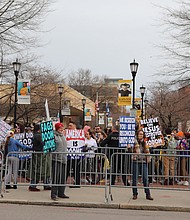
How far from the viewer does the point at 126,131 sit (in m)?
12.0

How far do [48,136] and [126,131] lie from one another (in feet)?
9.11

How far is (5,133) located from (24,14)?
307 inches

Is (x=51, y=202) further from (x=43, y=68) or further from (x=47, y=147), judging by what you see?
(x=43, y=68)

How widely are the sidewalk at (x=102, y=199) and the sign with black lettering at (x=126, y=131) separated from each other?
1.45 metres

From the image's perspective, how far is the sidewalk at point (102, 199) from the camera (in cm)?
976

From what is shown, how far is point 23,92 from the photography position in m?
20.2

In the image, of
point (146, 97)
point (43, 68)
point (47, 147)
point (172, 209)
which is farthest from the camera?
point (146, 97)

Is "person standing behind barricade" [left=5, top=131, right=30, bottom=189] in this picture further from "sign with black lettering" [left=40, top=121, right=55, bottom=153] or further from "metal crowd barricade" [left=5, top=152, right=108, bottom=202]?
"sign with black lettering" [left=40, top=121, right=55, bottom=153]

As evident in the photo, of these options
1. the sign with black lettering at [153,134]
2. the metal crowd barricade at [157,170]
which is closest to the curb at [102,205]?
the metal crowd barricade at [157,170]

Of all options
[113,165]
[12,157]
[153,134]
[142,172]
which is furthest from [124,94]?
[142,172]

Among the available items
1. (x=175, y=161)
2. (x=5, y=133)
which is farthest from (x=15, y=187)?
(x=175, y=161)

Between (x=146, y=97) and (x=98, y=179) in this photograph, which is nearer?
(x=98, y=179)

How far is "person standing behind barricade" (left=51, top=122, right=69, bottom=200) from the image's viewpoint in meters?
10.3

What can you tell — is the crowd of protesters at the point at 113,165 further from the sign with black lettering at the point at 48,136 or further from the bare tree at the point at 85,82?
the bare tree at the point at 85,82
